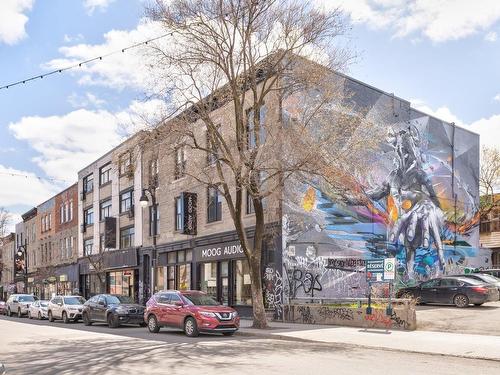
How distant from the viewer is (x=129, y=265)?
39.4 m

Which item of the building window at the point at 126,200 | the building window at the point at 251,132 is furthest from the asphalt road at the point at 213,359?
the building window at the point at 126,200

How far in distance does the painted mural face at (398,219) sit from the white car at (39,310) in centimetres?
1713

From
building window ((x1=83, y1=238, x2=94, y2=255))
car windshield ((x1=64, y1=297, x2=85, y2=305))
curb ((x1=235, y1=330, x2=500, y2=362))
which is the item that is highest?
building window ((x1=83, y1=238, x2=94, y2=255))

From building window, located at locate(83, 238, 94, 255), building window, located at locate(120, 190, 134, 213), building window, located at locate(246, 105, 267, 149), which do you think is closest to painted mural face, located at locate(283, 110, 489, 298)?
building window, located at locate(246, 105, 267, 149)

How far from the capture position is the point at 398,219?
3206 cm

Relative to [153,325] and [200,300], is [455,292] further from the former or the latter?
[153,325]

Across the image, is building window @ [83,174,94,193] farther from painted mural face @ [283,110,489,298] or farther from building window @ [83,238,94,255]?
painted mural face @ [283,110,489,298]

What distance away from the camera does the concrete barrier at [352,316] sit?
19.8 metres

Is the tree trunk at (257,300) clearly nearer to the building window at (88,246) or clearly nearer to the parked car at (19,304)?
the parked car at (19,304)

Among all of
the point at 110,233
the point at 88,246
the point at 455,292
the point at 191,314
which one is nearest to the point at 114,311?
the point at 191,314

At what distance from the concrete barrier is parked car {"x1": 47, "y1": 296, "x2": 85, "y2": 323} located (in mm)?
12149

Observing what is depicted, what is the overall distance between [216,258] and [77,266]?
24.1m

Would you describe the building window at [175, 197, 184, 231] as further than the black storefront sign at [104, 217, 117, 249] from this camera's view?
No

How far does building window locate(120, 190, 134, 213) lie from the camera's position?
40.7 metres
